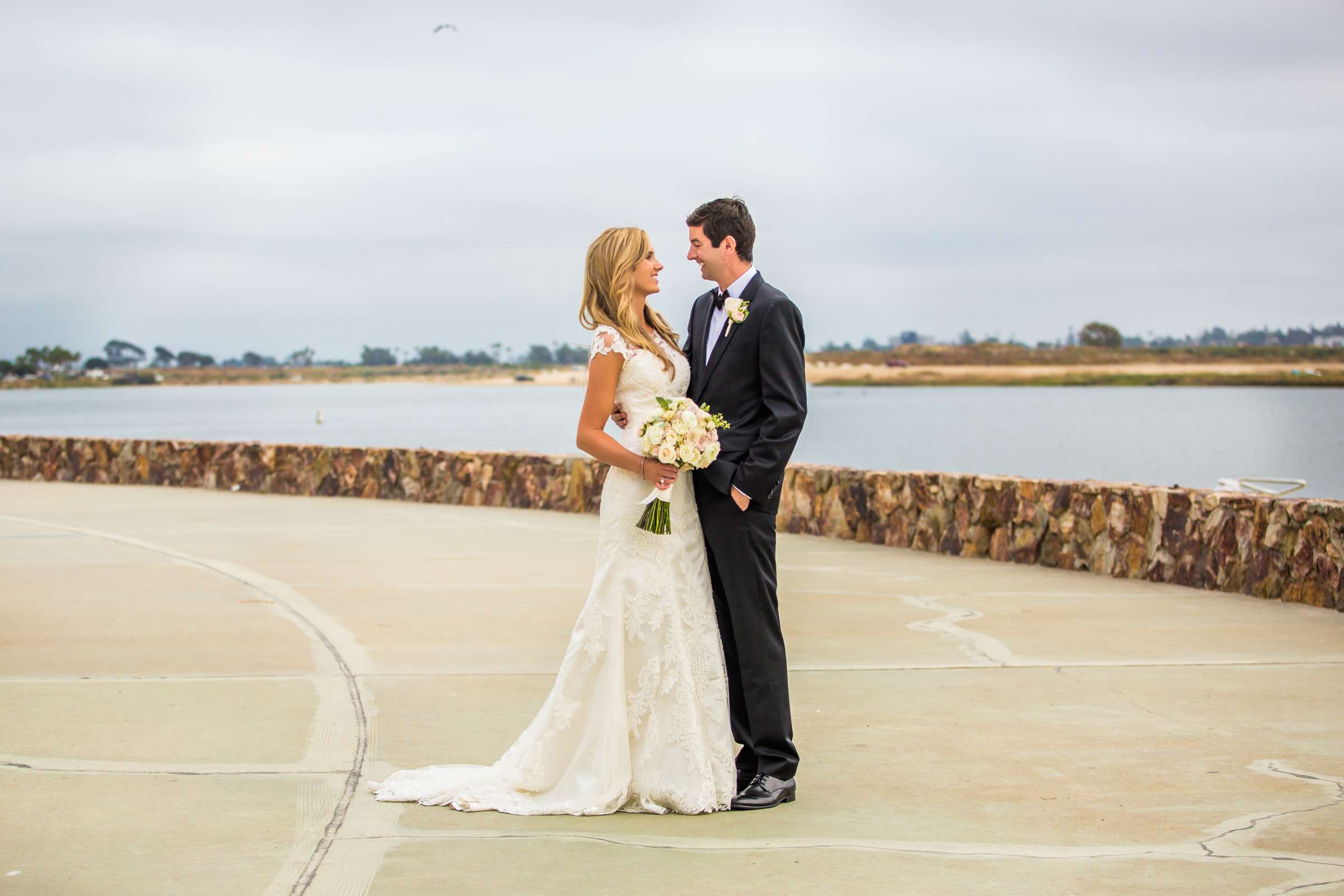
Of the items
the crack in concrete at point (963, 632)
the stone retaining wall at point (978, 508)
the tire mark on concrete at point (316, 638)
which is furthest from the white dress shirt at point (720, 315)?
the stone retaining wall at point (978, 508)

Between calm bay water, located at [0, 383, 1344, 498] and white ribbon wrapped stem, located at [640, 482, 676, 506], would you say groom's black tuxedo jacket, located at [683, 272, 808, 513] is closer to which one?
white ribbon wrapped stem, located at [640, 482, 676, 506]

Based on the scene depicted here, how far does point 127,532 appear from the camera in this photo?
52.3ft

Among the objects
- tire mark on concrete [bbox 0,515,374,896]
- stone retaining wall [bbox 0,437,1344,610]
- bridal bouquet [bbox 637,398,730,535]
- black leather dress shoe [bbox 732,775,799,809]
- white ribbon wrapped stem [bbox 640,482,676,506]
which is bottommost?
tire mark on concrete [bbox 0,515,374,896]

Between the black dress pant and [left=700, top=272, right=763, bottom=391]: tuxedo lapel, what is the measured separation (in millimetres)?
470

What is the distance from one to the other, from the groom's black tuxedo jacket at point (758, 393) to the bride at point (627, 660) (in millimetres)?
202

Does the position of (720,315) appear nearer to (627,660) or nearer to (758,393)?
(758,393)

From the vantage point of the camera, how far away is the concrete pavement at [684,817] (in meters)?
4.50

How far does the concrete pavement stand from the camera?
14.8 feet

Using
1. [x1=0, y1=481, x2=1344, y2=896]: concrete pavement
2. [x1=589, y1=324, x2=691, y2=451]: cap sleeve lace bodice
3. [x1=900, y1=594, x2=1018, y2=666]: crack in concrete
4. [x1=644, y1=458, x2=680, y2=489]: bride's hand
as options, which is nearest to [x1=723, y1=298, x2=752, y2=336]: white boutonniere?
[x1=589, y1=324, x2=691, y2=451]: cap sleeve lace bodice

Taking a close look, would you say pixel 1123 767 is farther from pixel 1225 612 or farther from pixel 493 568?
pixel 493 568

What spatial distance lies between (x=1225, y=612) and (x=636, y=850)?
6526 millimetres

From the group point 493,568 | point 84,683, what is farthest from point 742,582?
point 493,568

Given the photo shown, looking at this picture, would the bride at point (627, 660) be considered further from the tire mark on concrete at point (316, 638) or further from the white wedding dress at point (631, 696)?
the tire mark on concrete at point (316, 638)

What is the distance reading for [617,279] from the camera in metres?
5.34
